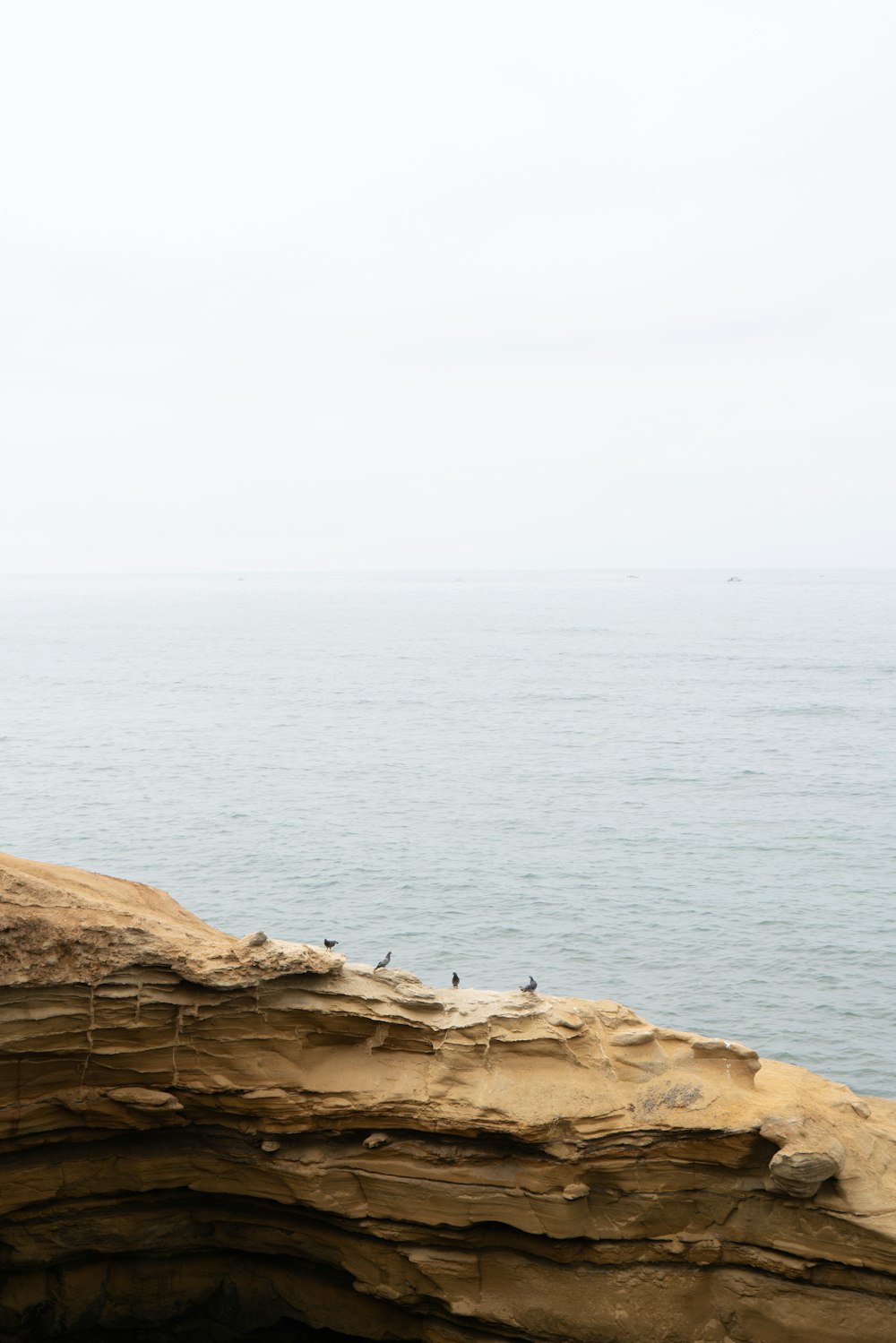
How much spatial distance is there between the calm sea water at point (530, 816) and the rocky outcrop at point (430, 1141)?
1071 centimetres

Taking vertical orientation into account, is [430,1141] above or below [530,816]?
above

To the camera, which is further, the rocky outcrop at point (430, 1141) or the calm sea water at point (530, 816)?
the calm sea water at point (530, 816)

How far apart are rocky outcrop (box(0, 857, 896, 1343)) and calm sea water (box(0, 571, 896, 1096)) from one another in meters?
10.7

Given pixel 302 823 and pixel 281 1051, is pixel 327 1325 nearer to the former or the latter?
pixel 281 1051

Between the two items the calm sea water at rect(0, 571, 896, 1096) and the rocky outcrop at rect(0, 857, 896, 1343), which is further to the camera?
the calm sea water at rect(0, 571, 896, 1096)

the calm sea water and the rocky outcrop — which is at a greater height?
the rocky outcrop

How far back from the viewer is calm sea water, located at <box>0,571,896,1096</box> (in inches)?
1137

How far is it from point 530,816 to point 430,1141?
31.4m

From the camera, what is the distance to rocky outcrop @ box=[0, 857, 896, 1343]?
12570 mm

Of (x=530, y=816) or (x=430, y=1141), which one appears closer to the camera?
(x=430, y=1141)

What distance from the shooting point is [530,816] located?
44.2 meters

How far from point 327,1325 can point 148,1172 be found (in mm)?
3347

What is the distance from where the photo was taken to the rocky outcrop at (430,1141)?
12.6 m

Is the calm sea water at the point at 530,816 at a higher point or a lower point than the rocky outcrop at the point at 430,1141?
lower
